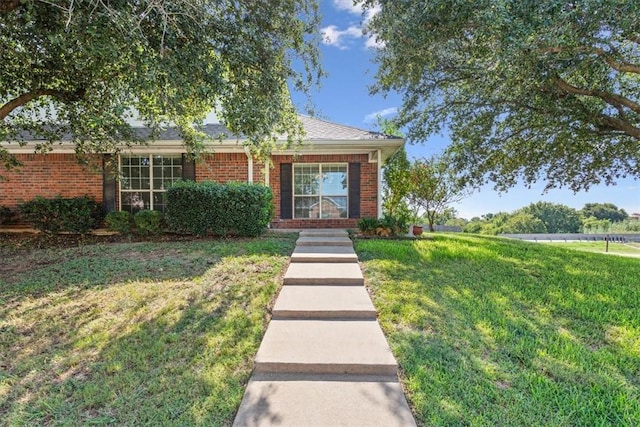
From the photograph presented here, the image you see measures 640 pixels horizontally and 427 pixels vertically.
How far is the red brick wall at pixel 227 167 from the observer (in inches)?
394

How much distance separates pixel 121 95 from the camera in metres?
5.89

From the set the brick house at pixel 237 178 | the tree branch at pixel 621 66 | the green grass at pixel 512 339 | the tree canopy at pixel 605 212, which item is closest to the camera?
the green grass at pixel 512 339

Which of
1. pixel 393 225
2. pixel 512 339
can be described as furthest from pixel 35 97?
pixel 512 339

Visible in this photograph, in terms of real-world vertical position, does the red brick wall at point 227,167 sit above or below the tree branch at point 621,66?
below

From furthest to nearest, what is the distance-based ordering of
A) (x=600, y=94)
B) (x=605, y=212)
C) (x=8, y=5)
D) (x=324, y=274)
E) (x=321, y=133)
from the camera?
(x=605, y=212) → (x=321, y=133) → (x=600, y=94) → (x=324, y=274) → (x=8, y=5)

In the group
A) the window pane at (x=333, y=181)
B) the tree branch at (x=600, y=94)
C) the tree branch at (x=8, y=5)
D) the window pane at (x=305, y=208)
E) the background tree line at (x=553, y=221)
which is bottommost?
the background tree line at (x=553, y=221)

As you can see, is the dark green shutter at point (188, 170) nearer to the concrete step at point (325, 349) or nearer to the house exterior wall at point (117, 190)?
the house exterior wall at point (117, 190)

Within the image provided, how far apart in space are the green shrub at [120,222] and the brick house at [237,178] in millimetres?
1044

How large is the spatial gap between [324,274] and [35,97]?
665 centimetres

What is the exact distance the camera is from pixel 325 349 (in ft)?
10.4

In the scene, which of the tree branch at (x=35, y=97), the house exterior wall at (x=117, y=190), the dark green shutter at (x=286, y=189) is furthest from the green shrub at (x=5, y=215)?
the dark green shutter at (x=286, y=189)

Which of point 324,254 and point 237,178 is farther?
point 237,178

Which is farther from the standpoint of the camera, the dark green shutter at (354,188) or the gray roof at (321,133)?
the dark green shutter at (354,188)

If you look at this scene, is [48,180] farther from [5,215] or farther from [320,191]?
[320,191]
